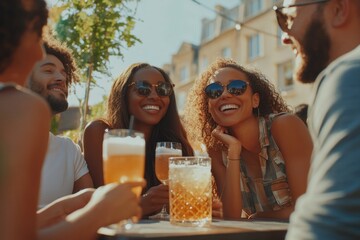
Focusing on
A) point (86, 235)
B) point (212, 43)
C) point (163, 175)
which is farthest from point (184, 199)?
point (212, 43)

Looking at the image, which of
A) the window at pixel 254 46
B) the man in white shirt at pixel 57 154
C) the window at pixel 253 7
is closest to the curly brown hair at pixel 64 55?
the man in white shirt at pixel 57 154

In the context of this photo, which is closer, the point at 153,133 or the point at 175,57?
the point at 153,133

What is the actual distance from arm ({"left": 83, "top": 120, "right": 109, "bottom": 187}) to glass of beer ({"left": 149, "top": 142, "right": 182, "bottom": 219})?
115cm

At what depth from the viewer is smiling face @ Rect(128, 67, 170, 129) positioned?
393 centimetres

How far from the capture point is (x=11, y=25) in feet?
4.32

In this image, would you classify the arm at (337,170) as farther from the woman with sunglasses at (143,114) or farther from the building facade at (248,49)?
Answer: the building facade at (248,49)

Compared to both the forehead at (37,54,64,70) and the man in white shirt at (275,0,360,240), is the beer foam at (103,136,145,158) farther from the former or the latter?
the forehead at (37,54,64,70)

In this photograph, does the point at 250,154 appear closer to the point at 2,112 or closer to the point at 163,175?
the point at 163,175

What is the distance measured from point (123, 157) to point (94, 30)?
4057 mm

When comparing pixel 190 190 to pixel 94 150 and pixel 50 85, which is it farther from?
pixel 50 85

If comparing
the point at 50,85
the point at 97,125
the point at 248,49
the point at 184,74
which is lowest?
the point at 97,125

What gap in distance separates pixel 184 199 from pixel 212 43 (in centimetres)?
2660

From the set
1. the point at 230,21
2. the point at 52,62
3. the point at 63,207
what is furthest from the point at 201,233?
the point at 230,21

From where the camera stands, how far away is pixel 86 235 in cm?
134
